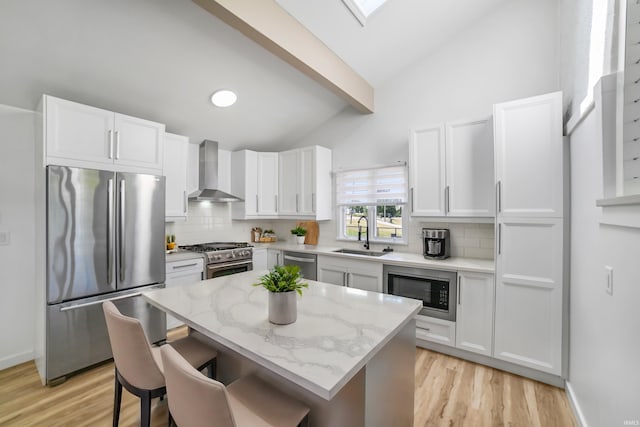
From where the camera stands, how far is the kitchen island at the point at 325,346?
98cm

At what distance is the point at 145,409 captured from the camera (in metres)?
1.36

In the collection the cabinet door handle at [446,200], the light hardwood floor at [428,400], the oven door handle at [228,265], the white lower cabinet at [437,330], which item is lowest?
the light hardwood floor at [428,400]

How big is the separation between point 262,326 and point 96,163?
230cm

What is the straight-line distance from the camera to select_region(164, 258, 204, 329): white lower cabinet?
3.00 metres

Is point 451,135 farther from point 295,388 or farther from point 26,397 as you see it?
point 26,397

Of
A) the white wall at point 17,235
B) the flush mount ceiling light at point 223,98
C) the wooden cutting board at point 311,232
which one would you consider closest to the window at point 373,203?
the wooden cutting board at point 311,232

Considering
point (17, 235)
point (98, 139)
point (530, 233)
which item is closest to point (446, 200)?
point (530, 233)

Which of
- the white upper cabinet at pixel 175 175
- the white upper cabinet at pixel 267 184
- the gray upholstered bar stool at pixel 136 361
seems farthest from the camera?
the white upper cabinet at pixel 267 184

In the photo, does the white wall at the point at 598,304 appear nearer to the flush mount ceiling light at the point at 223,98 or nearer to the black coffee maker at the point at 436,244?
the black coffee maker at the point at 436,244

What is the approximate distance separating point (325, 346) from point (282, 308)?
1.00 feet

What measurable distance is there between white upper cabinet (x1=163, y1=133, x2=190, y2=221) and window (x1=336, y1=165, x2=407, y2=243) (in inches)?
81.7

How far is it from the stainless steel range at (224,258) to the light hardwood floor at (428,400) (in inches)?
50.4

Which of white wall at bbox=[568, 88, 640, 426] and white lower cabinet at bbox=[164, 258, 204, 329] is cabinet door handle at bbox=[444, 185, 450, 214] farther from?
white lower cabinet at bbox=[164, 258, 204, 329]

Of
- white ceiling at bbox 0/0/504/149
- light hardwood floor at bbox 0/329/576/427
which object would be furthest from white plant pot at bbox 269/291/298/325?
white ceiling at bbox 0/0/504/149
